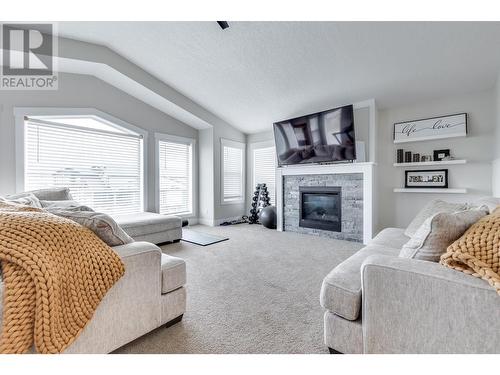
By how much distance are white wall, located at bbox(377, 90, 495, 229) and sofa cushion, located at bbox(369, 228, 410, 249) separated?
A: 5.73ft

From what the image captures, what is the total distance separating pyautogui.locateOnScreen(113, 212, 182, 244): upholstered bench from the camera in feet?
10.2

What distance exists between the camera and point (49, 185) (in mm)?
3219

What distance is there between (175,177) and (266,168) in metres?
2.09

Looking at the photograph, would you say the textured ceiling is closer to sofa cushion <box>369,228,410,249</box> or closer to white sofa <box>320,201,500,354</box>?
sofa cushion <box>369,228,410,249</box>

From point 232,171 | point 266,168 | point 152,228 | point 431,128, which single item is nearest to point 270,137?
point 266,168

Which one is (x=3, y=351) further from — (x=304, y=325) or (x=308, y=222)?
(x=308, y=222)

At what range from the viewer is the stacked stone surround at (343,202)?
357 cm

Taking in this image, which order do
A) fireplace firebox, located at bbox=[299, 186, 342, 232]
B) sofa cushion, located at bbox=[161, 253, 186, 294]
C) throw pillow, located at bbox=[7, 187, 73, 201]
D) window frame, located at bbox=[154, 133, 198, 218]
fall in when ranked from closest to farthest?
sofa cushion, located at bbox=[161, 253, 186, 294] → throw pillow, located at bbox=[7, 187, 73, 201] → fireplace firebox, located at bbox=[299, 186, 342, 232] → window frame, located at bbox=[154, 133, 198, 218]

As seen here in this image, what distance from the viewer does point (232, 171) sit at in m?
5.44

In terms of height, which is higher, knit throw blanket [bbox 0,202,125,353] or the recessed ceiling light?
the recessed ceiling light

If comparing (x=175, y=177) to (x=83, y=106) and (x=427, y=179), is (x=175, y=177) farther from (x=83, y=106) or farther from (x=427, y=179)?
(x=427, y=179)

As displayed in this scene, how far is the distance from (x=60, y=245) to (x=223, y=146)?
4.30 meters
